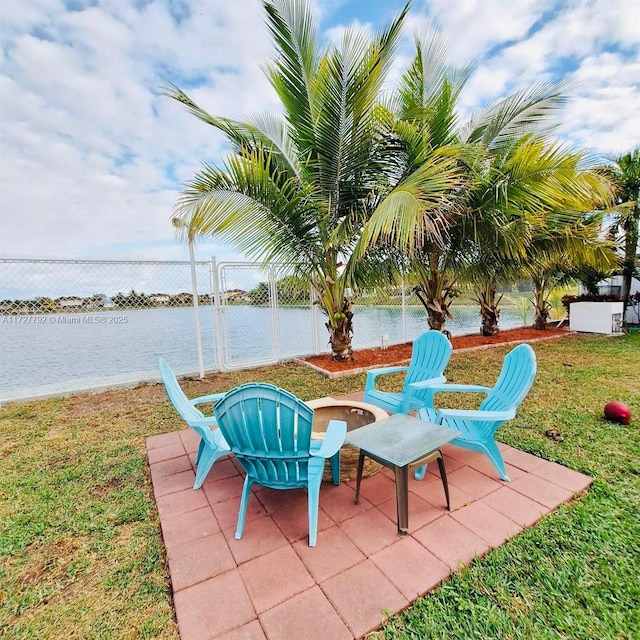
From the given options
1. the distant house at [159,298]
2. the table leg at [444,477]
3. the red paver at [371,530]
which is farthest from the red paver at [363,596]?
the distant house at [159,298]

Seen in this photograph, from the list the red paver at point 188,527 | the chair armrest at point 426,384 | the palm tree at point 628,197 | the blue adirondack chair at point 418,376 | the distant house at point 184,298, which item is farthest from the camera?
the palm tree at point 628,197

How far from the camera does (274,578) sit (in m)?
1.93

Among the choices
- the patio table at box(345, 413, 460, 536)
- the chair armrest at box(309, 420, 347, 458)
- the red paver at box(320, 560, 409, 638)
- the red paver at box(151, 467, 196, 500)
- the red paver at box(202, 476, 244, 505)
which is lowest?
the red paver at box(202, 476, 244, 505)

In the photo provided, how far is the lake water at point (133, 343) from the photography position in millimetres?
5363

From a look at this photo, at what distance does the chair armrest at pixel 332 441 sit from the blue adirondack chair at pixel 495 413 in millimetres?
1040

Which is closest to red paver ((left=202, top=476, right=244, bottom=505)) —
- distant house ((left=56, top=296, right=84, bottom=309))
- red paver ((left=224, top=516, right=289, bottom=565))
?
red paver ((left=224, top=516, right=289, bottom=565))

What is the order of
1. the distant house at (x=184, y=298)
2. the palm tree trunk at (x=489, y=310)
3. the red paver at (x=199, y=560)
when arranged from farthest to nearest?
the palm tree trunk at (x=489, y=310)
the distant house at (x=184, y=298)
the red paver at (x=199, y=560)

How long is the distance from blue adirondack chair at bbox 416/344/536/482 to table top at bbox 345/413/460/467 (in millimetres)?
330

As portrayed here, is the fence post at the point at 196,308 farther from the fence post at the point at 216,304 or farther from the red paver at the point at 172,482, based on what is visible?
the red paver at the point at 172,482

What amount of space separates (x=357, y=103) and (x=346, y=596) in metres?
5.62

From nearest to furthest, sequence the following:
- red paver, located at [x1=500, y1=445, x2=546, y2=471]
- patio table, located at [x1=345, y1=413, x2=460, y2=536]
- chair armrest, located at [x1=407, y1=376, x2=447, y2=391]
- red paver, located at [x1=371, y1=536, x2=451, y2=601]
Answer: red paver, located at [x1=371, y1=536, x2=451, y2=601], patio table, located at [x1=345, y1=413, x2=460, y2=536], red paver, located at [x1=500, y1=445, x2=546, y2=471], chair armrest, located at [x1=407, y1=376, x2=447, y2=391]

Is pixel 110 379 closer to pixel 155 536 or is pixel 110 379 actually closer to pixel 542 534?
pixel 155 536

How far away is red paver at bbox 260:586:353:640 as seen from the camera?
5.20 feet

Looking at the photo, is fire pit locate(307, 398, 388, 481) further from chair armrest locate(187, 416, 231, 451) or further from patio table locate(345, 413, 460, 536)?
chair armrest locate(187, 416, 231, 451)
